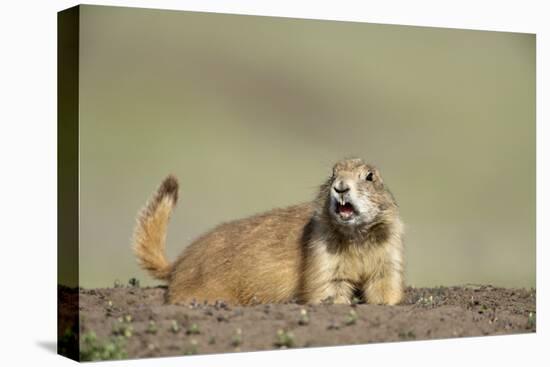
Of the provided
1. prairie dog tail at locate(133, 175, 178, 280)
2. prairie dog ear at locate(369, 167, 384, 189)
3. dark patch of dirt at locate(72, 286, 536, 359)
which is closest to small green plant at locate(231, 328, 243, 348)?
dark patch of dirt at locate(72, 286, 536, 359)

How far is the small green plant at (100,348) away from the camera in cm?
950

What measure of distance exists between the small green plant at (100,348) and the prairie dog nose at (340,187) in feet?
8.59

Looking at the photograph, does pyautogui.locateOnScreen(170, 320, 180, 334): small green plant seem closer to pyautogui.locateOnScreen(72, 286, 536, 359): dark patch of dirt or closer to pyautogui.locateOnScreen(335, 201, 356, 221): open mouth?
pyautogui.locateOnScreen(72, 286, 536, 359): dark patch of dirt

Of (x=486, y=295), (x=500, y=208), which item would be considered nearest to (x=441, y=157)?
(x=500, y=208)

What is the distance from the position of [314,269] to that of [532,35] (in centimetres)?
412

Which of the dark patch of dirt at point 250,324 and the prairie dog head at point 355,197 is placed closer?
the dark patch of dirt at point 250,324

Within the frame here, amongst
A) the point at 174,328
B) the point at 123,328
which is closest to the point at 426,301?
the point at 174,328

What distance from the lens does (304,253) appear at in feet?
36.8

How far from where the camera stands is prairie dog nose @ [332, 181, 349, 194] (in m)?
10.5

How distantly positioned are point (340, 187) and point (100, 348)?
2852 millimetres

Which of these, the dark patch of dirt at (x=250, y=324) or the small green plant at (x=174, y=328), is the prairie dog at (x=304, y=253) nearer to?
the dark patch of dirt at (x=250, y=324)

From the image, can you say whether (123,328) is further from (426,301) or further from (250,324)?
(426,301)

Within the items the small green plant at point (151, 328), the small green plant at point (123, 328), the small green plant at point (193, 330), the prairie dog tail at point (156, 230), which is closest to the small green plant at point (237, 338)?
the small green plant at point (193, 330)

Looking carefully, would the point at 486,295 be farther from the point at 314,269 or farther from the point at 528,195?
the point at 314,269
